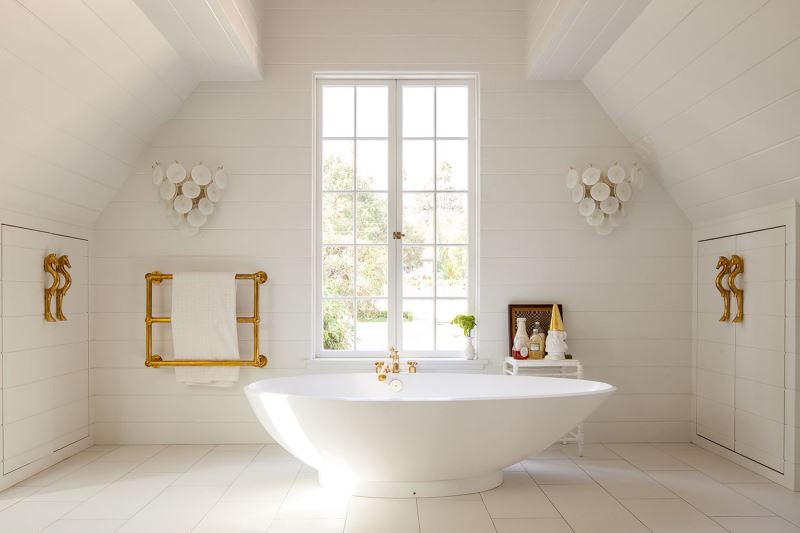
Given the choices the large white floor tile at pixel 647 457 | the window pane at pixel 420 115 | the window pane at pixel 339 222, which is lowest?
the large white floor tile at pixel 647 457

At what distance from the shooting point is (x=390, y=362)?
422cm

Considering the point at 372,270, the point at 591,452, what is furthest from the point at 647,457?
the point at 372,270

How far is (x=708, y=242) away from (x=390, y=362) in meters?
2.05

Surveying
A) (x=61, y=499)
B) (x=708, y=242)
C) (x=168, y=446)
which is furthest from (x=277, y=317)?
(x=708, y=242)

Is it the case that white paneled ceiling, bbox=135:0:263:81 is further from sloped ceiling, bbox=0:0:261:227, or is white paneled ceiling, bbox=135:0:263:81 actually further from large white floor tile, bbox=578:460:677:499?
large white floor tile, bbox=578:460:677:499

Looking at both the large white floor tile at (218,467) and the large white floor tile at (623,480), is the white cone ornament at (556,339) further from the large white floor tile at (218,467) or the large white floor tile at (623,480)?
the large white floor tile at (218,467)

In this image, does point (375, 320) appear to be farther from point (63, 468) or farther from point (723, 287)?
point (723, 287)

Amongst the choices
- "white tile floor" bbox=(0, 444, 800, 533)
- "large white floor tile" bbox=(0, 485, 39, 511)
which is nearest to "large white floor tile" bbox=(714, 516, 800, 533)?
"white tile floor" bbox=(0, 444, 800, 533)

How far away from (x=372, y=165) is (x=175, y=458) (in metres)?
2.15

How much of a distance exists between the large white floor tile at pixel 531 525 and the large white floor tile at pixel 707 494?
0.69 m

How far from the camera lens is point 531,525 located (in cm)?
295

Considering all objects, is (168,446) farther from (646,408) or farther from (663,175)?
(663,175)

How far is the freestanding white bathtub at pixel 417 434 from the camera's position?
309 centimetres

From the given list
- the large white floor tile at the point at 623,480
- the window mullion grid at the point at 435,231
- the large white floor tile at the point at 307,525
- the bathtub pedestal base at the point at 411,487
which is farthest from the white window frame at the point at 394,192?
the large white floor tile at the point at 307,525
